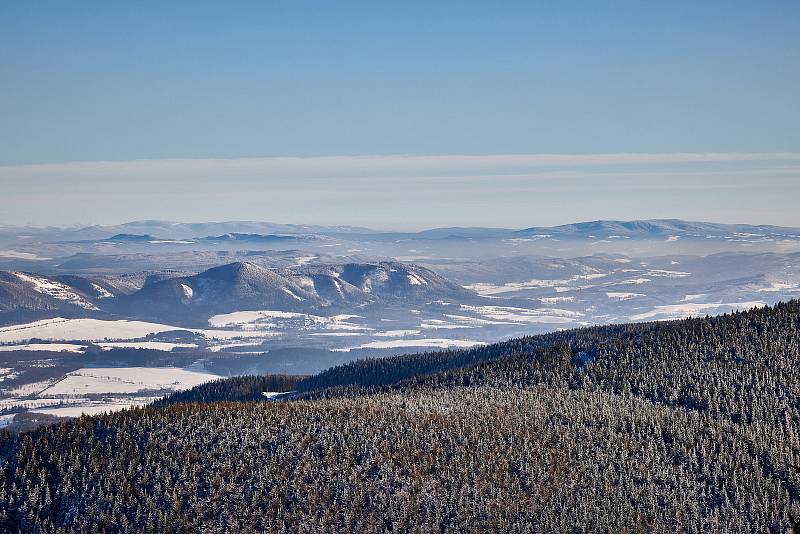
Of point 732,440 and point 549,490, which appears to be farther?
point 732,440

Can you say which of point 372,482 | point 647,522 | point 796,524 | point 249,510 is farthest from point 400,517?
point 796,524

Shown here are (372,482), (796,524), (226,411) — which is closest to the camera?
(796,524)

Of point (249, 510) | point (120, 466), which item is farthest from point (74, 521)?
point (249, 510)

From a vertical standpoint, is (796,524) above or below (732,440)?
above

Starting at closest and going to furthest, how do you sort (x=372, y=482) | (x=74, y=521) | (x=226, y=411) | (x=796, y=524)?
(x=796, y=524) → (x=74, y=521) → (x=372, y=482) → (x=226, y=411)

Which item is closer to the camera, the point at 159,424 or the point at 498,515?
the point at 498,515

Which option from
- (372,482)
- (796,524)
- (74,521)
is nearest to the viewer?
Result: (796,524)

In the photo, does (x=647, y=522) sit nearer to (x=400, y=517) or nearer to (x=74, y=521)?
(x=400, y=517)

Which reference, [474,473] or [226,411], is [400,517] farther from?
[226,411]
